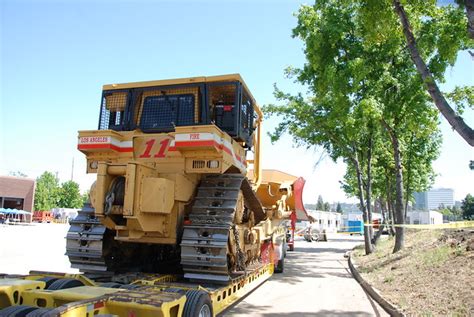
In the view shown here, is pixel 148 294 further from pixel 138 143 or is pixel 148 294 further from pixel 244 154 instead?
pixel 244 154

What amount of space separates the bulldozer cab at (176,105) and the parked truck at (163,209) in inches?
0.7

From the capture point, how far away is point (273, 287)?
→ 10.3 meters

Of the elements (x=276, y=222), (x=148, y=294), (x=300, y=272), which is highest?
(x=276, y=222)

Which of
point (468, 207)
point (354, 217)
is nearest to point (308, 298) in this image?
point (354, 217)

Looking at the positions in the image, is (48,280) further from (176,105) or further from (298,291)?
(298,291)

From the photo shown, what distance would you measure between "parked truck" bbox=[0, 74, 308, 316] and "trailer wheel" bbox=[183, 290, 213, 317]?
0.04 ft

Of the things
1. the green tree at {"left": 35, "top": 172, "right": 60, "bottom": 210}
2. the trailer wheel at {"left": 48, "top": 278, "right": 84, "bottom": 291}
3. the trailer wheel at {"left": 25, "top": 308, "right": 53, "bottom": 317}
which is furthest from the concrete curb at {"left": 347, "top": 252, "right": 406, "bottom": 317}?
the green tree at {"left": 35, "top": 172, "right": 60, "bottom": 210}

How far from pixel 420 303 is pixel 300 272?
6470 mm

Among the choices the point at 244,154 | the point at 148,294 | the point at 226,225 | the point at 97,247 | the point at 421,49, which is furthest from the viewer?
the point at 421,49

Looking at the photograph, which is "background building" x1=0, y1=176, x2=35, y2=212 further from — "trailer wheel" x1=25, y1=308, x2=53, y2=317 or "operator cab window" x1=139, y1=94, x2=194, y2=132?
"trailer wheel" x1=25, y1=308, x2=53, y2=317

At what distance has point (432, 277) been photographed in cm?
854

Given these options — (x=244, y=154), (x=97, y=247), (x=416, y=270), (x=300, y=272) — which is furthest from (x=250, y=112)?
(x=300, y=272)

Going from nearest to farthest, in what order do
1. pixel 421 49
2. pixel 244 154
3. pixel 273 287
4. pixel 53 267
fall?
pixel 244 154, pixel 273 287, pixel 421 49, pixel 53 267

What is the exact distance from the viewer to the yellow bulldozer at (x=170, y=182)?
5641 millimetres
